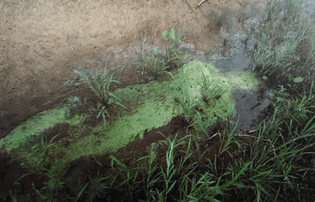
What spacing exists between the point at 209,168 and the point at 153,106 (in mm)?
696

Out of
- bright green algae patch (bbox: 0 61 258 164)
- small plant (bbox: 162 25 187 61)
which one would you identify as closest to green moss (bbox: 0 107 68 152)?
bright green algae patch (bbox: 0 61 258 164)

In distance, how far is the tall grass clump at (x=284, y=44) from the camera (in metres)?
1.82

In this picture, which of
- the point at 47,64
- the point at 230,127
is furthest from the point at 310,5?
the point at 47,64

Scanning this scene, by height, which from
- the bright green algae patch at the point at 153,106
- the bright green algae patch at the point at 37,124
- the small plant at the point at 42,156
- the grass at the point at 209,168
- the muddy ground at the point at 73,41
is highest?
the muddy ground at the point at 73,41

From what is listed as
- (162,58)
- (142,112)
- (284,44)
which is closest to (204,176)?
(142,112)

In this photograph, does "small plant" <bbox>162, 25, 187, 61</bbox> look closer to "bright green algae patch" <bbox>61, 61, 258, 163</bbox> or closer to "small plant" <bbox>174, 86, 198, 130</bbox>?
"bright green algae patch" <bbox>61, 61, 258, 163</bbox>

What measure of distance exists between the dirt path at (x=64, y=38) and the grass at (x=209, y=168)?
0.46 metres

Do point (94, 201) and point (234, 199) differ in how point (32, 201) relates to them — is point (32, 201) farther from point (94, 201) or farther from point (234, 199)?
point (234, 199)

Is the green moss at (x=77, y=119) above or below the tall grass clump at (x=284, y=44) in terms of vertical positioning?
above

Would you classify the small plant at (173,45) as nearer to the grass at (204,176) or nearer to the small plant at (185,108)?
the small plant at (185,108)

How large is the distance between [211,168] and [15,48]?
6.68 feet

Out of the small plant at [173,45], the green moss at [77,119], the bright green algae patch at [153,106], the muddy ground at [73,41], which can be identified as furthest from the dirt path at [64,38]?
the bright green algae patch at [153,106]

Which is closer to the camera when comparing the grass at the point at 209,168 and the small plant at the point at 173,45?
the grass at the point at 209,168

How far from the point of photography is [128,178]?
3.70ft
